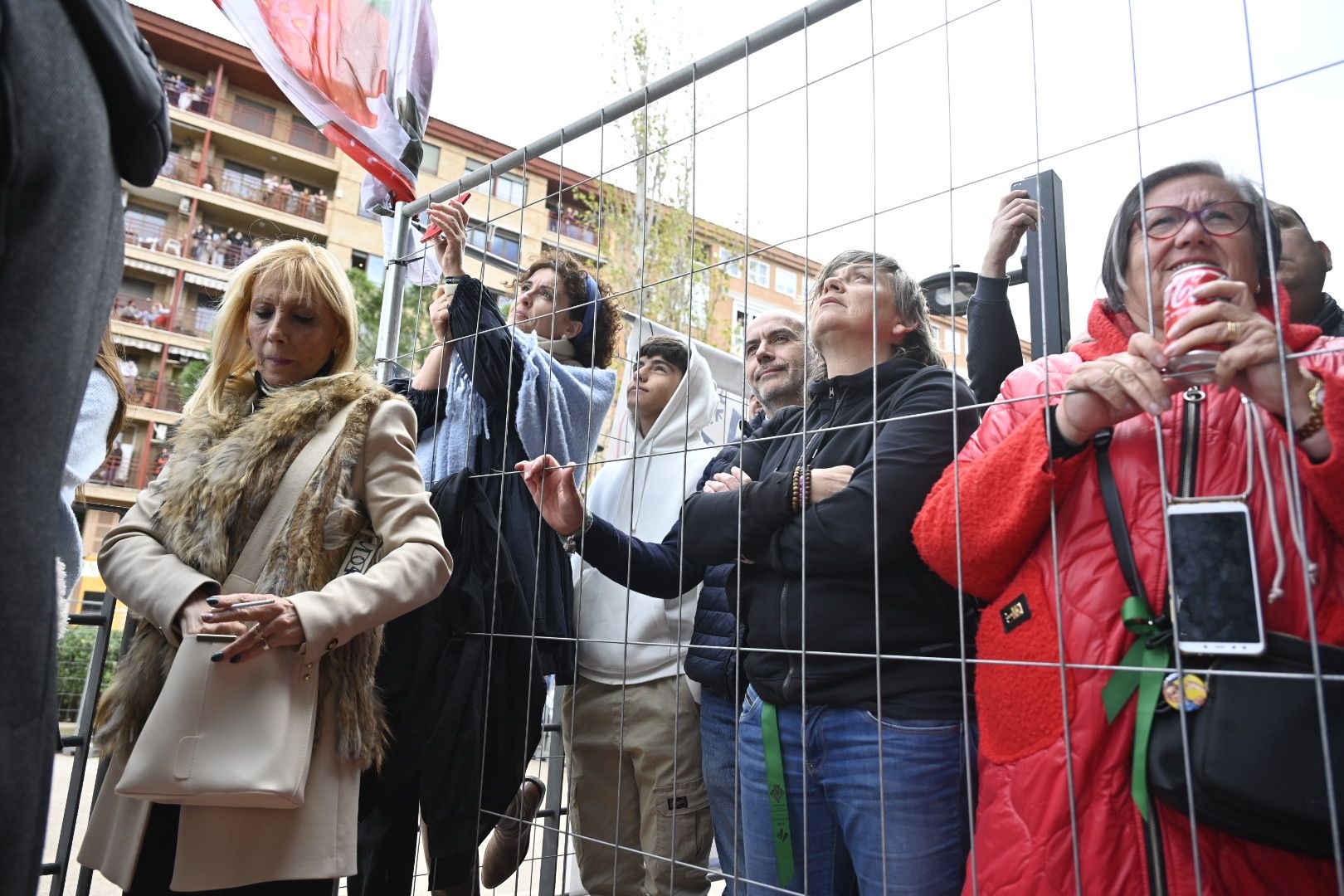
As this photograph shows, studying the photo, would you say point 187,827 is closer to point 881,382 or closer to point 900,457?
point 900,457

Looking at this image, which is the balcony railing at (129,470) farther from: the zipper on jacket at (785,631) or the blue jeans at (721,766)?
the zipper on jacket at (785,631)

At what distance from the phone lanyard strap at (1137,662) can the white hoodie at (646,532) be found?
3.65 feet

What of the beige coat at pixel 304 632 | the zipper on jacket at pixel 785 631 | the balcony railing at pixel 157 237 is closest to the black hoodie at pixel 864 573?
the zipper on jacket at pixel 785 631

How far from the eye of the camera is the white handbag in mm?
1448

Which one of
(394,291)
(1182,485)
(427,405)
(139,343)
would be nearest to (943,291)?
(1182,485)

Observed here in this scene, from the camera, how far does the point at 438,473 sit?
253 cm

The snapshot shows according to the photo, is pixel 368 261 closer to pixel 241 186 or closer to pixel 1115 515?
pixel 241 186

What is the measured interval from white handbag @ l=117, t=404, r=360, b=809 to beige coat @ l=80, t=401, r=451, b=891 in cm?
4

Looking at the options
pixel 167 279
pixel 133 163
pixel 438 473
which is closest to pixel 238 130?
pixel 167 279

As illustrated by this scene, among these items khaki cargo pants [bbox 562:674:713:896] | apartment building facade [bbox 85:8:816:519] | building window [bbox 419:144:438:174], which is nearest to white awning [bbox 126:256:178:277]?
apartment building facade [bbox 85:8:816:519]

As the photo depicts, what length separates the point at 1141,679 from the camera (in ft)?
3.73

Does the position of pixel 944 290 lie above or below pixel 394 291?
below

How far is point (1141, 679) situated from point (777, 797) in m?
0.72

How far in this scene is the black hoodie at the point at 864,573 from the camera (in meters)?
1.50
